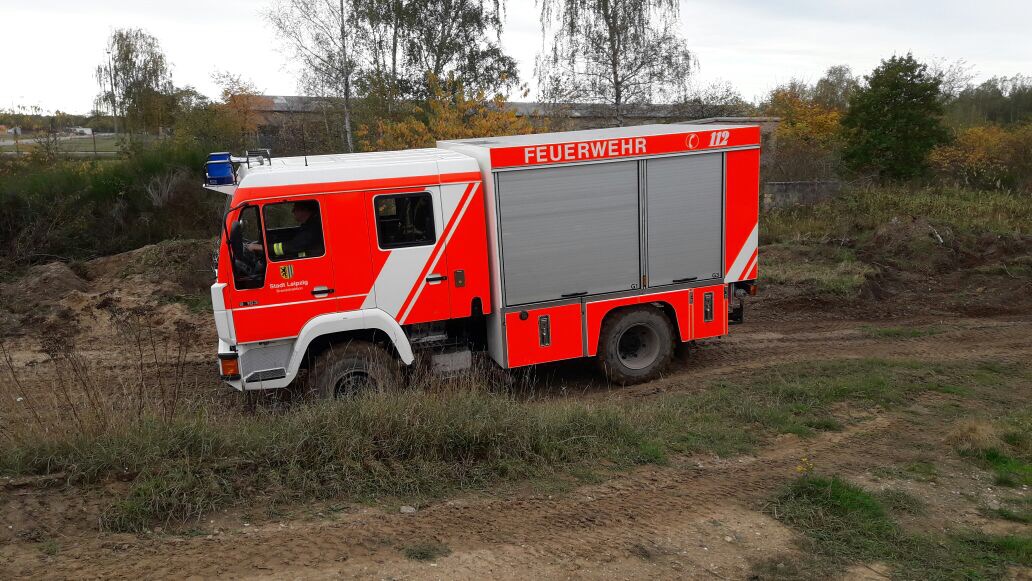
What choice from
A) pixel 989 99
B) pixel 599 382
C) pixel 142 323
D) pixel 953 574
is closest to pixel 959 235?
pixel 599 382

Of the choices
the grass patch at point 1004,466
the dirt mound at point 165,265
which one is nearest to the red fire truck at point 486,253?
the grass patch at point 1004,466

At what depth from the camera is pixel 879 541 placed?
502 centimetres

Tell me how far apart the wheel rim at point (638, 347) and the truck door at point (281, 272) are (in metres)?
3.68

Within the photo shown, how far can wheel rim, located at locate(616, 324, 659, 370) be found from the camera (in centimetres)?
918

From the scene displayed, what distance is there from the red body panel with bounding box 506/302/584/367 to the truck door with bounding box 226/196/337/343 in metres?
2.03

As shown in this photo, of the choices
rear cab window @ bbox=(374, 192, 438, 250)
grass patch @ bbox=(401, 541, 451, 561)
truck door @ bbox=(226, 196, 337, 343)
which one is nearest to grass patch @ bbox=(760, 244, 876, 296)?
rear cab window @ bbox=(374, 192, 438, 250)

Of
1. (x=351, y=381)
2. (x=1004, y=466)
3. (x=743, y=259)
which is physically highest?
(x=743, y=259)

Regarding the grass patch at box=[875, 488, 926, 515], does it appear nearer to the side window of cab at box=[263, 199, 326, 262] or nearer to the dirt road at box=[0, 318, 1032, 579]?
the dirt road at box=[0, 318, 1032, 579]

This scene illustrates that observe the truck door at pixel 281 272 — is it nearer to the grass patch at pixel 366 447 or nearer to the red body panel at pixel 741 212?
the grass patch at pixel 366 447

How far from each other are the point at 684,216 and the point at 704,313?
1.28 metres

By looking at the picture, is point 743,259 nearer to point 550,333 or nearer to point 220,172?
point 550,333

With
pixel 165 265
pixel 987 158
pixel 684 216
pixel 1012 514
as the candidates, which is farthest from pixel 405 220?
pixel 987 158

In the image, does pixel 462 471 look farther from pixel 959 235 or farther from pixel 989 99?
pixel 989 99

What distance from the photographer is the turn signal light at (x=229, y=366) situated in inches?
295
